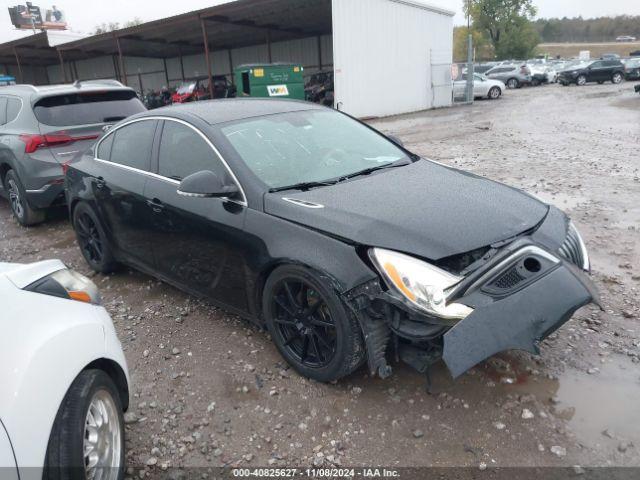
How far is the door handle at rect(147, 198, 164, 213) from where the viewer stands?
3656mm

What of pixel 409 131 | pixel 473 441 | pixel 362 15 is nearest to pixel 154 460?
pixel 473 441

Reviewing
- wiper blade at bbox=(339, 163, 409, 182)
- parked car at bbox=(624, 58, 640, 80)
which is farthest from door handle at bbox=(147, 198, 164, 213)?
parked car at bbox=(624, 58, 640, 80)

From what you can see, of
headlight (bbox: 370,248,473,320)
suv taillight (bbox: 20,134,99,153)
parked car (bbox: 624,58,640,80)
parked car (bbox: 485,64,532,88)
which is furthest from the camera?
parked car (bbox: 485,64,532,88)

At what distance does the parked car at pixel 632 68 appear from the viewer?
2862 centimetres

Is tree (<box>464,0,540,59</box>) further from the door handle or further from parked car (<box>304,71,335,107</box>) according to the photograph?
the door handle

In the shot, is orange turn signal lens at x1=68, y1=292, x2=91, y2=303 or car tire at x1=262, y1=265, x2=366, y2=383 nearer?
orange turn signal lens at x1=68, y1=292, x2=91, y2=303

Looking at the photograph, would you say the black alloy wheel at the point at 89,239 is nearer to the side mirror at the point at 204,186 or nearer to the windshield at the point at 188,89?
the side mirror at the point at 204,186

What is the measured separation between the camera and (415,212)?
277cm

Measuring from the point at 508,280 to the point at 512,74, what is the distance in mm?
33456

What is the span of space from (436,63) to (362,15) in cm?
588

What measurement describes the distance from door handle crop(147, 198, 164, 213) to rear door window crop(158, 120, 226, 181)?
0.69 ft

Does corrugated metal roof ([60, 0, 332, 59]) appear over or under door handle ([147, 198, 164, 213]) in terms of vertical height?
over

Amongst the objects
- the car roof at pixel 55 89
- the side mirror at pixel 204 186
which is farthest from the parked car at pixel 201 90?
the side mirror at pixel 204 186

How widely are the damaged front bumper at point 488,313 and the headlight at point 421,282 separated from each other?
0.14ft
